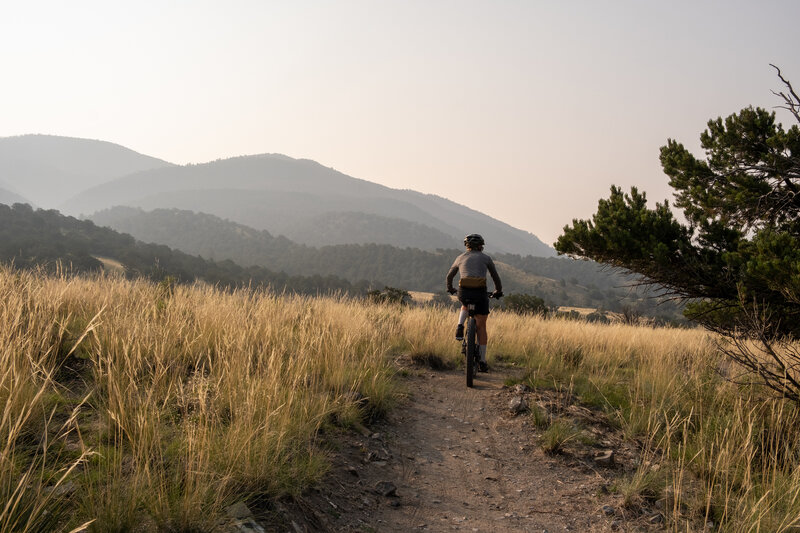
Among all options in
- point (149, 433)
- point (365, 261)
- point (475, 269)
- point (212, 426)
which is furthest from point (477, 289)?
point (365, 261)

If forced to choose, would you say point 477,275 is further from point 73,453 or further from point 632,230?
point 73,453

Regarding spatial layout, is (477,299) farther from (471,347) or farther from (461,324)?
(471,347)

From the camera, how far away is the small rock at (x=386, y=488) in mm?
3883

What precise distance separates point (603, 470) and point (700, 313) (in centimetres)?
343

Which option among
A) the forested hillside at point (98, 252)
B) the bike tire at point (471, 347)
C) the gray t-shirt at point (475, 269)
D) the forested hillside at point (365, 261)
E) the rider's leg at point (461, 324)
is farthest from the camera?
the forested hillside at point (365, 261)

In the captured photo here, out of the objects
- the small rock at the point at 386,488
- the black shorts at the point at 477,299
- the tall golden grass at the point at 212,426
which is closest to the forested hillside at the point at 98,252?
the black shorts at the point at 477,299

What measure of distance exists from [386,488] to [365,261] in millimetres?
96523

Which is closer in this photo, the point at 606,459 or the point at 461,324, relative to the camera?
the point at 606,459

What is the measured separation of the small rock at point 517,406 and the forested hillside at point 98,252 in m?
37.7

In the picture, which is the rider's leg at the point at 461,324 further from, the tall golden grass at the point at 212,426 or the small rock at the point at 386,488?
the small rock at the point at 386,488

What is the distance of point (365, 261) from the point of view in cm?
10012

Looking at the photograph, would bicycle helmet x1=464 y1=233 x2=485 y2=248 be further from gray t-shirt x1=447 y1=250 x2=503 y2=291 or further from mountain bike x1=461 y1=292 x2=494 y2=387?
mountain bike x1=461 y1=292 x2=494 y2=387

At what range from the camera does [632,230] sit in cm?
635

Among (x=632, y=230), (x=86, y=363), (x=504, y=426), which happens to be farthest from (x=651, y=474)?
(x=86, y=363)
